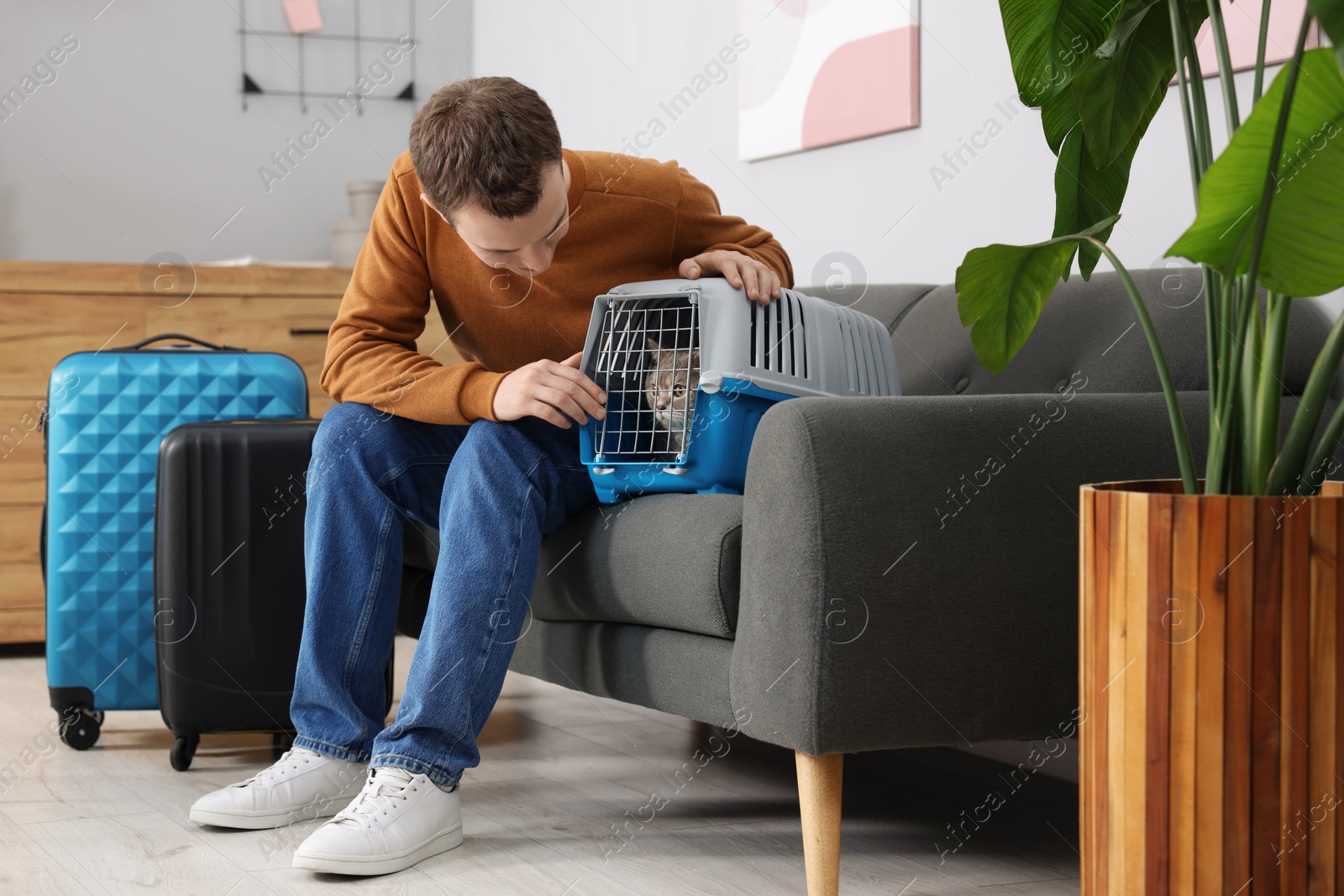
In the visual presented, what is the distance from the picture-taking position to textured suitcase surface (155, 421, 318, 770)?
188cm

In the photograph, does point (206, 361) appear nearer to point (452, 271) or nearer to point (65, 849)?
point (452, 271)

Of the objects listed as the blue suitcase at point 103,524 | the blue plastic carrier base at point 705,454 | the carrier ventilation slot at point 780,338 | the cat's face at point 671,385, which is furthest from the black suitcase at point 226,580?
the carrier ventilation slot at point 780,338

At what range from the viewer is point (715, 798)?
5.84 feet

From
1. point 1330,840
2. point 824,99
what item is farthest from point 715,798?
point 824,99

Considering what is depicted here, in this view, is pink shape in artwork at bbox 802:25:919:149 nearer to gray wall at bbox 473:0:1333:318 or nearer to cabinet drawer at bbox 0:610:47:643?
gray wall at bbox 473:0:1333:318

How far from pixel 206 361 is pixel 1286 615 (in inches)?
67.7

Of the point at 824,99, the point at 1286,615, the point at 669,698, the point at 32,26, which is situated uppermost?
the point at 32,26

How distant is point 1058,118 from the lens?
4.25 feet

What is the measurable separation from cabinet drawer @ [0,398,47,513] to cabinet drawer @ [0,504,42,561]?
0.05 feet

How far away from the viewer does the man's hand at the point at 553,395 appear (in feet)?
4.84

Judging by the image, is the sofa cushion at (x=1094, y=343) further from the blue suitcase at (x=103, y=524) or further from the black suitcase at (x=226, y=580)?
the blue suitcase at (x=103, y=524)

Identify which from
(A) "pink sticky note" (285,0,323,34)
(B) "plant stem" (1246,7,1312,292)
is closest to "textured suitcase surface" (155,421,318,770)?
(B) "plant stem" (1246,7,1312,292)

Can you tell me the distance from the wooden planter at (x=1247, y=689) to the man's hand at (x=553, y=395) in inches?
26.6

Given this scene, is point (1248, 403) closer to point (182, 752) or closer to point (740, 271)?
point (740, 271)
